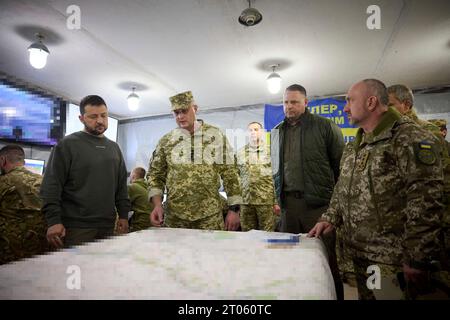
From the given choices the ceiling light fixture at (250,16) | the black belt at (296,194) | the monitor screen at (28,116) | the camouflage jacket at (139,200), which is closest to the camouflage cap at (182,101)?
the ceiling light fixture at (250,16)

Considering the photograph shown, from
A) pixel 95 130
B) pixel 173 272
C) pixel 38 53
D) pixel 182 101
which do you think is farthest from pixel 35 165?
pixel 173 272

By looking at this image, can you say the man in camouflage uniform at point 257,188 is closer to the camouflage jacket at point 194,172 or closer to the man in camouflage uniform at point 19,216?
the camouflage jacket at point 194,172

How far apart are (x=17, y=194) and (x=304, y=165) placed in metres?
2.34

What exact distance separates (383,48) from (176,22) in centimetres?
243

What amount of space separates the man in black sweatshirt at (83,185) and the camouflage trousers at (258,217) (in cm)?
159

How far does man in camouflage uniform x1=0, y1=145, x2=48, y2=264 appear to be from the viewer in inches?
81.3

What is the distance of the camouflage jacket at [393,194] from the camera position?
1001 mm

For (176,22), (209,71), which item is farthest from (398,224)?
(209,71)

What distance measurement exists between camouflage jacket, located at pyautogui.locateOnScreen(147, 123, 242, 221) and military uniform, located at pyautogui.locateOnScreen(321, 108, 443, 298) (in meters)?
0.87

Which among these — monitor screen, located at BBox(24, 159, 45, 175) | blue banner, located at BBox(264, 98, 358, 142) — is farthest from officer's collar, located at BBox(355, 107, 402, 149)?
monitor screen, located at BBox(24, 159, 45, 175)

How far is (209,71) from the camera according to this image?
3646 mm

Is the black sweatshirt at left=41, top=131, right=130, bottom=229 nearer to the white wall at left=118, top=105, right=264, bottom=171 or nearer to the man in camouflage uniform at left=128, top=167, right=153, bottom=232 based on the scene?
the man in camouflage uniform at left=128, top=167, right=153, bottom=232

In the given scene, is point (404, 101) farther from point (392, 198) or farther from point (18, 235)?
point (18, 235)
